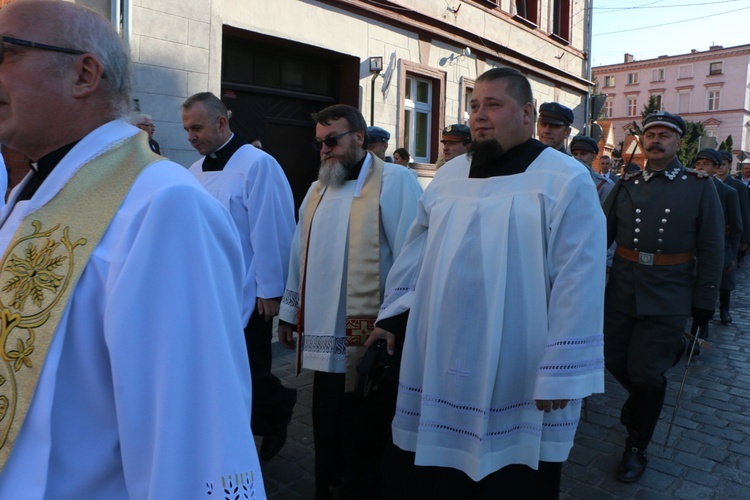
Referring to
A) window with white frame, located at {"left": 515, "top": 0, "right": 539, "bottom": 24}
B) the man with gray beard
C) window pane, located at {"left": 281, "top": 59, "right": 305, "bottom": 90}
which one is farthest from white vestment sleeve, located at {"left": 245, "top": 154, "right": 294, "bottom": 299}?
window with white frame, located at {"left": 515, "top": 0, "right": 539, "bottom": 24}

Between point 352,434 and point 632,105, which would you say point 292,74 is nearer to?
point 352,434

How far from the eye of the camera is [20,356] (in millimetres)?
1108

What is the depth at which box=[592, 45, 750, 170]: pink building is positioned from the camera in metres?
67.8

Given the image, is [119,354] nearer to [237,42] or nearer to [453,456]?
[453,456]

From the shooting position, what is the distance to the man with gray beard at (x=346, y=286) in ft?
10.9

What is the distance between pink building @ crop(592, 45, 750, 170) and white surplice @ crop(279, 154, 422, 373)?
66.7 meters

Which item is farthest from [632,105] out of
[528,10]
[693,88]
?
[528,10]

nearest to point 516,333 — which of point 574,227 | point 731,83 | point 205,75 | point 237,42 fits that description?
point 574,227

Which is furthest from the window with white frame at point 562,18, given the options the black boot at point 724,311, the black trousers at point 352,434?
the black trousers at point 352,434

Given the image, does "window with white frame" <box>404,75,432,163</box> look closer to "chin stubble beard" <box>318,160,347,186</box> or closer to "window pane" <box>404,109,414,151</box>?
"window pane" <box>404,109,414,151</box>

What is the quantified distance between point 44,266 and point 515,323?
1866mm

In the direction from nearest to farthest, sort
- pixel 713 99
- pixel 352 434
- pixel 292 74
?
pixel 352 434, pixel 292 74, pixel 713 99

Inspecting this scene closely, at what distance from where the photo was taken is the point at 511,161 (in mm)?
2746

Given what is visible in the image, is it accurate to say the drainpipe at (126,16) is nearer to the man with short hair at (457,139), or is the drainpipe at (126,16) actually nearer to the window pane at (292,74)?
the window pane at (292,74)
